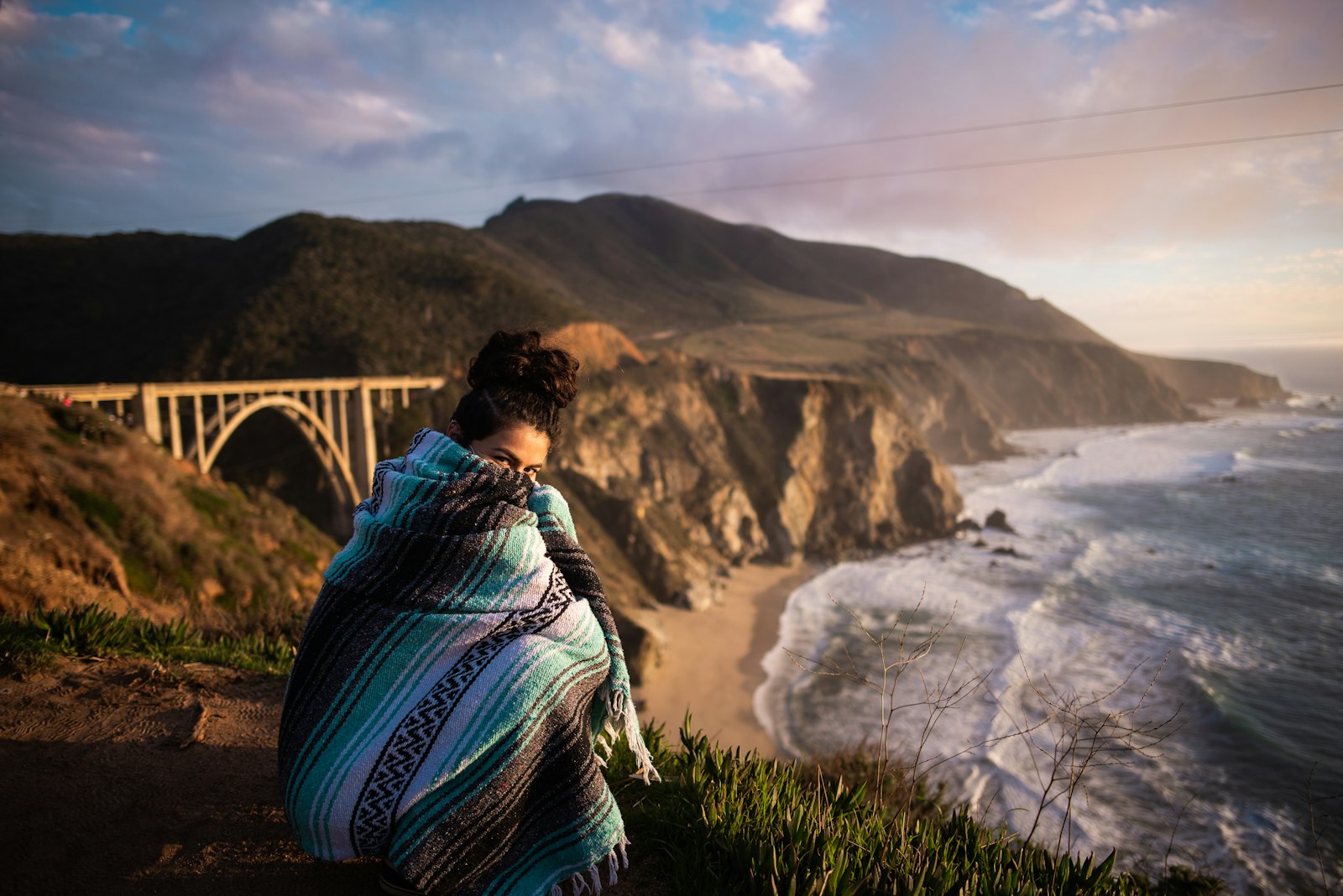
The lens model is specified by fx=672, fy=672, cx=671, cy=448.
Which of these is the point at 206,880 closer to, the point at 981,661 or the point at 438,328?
the point at 981,661

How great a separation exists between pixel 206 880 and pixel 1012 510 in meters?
40.7

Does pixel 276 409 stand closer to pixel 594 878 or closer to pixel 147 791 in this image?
pixel 147 791

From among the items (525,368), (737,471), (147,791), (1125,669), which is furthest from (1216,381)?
(147,791)

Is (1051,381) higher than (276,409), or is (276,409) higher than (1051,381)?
(1051,381)

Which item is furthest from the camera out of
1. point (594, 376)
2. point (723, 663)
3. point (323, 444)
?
point (594, 376)

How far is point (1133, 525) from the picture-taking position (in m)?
32.2

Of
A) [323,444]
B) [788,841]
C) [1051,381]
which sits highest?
[1051,381]

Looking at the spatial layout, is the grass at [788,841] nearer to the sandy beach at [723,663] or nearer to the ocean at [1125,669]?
the ocean at [1125,669]

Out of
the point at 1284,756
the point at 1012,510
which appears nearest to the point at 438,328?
the point at 1012,510

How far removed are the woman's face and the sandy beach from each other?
35.1 feet

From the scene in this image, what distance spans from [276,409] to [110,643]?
78.3 feet

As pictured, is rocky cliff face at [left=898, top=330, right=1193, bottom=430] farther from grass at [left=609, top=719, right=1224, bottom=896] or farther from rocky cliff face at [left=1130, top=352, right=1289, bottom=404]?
grass at [left=609, top=719, right=1224, bottom=896]

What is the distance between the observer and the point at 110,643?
183 inches

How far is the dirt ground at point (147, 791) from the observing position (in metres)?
2.49
